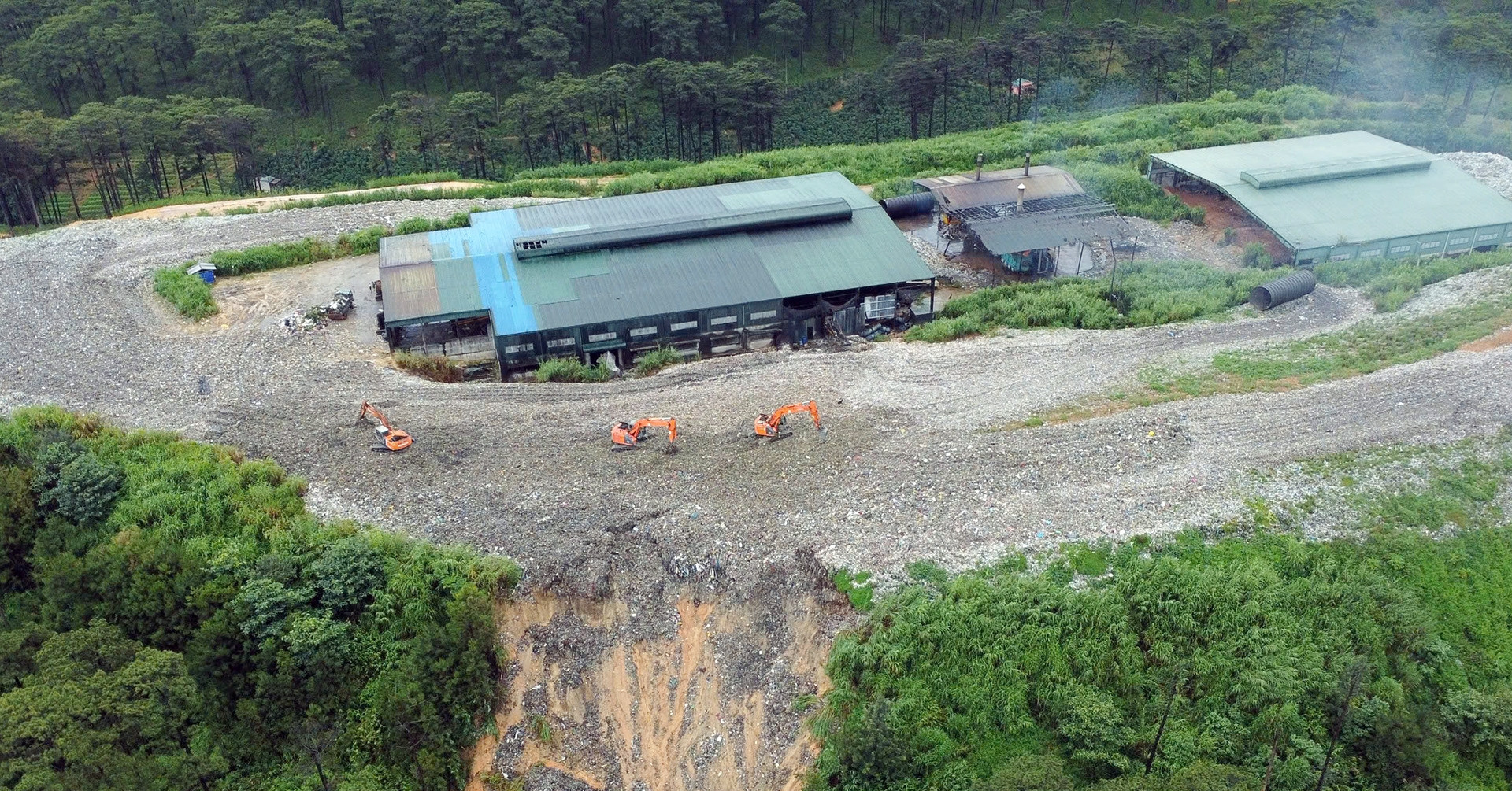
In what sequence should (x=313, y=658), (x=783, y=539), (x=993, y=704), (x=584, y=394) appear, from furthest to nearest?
(x=584, y=394) < (x=783, y=539) < (x=313, y=658) < (x=993, y=704)

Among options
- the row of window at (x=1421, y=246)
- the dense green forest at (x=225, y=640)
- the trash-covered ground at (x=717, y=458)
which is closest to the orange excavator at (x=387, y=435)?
the trash-covered ground at (x=717, y=458)

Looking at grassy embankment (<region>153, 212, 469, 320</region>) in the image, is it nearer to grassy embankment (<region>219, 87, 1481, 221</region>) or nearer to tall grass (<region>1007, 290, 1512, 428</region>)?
grassy embankment (<region>219, 87, 1481, 221</region>)

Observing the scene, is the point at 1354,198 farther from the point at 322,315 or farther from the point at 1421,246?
the point at 322,315

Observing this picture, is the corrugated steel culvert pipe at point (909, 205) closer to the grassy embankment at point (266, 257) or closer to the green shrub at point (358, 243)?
the grassy embankment at point (266, 257)

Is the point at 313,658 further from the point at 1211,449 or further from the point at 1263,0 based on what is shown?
the point at 1263,0

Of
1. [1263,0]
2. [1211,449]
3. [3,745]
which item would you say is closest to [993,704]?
[1211,449]

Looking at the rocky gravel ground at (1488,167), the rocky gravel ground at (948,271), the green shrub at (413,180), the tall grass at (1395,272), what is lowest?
the rocky gravel ground at (948,271)

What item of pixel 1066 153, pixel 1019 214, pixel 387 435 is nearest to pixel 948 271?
pixel 1019 214

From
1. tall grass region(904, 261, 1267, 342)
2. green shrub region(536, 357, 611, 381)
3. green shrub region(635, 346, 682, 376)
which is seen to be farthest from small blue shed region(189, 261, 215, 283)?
tall grass region(904, 261, 1267, 342)

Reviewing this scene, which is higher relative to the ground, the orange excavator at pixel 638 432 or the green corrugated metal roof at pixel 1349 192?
the green corrugated metal roof at pixel 1349 192
